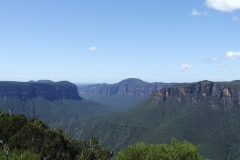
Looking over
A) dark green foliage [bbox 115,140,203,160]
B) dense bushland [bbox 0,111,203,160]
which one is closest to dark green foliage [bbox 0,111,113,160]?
dense bushland [bbox 0,111,203,160]

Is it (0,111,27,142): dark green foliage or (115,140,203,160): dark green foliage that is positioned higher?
(0,111,27,142): dark green foliage

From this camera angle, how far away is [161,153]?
38.4 metres

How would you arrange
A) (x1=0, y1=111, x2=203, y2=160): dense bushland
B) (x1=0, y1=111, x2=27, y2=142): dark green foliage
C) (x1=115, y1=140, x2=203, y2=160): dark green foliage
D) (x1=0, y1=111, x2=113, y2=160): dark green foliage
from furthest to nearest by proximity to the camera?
(x1=115, y1=140, x2=203, y2=160): dark green foliage < (x1=0, y1=111, x2=27, y2=142): dark green foliage < (x1=0, y1=111, x2=203, y2=160): dense bushland < (x1=0, y1=111, x2=113, y2=160): dark green foliage

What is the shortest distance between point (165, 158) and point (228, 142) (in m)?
160

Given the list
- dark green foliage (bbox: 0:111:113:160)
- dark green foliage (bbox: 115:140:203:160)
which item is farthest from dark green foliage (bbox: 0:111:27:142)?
dark green foliage (bbox: 115:140:203:160)

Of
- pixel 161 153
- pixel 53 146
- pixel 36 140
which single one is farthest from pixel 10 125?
pixel 161 153

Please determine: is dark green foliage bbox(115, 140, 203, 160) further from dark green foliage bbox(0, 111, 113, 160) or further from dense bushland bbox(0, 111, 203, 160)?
dark green foliage bbox(0, 111, 113, 160)

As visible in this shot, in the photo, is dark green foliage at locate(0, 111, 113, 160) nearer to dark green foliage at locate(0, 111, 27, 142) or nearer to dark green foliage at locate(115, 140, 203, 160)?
dark green foliage at locate(0, 111, 27, 142)

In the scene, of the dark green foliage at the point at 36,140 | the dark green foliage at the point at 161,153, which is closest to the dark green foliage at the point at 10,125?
the dark green foliage at the point at 36,140

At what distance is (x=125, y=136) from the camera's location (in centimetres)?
19900

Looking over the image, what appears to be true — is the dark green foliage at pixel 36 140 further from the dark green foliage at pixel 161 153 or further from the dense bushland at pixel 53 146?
the dark green foliage at pixel 161 153

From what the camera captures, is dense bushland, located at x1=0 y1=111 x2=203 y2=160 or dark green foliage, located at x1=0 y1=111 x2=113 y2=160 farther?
dense bushland, located at x1=0 y1=111 x2=203 y2=160

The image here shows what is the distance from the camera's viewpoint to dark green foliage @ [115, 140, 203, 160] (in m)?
37.6

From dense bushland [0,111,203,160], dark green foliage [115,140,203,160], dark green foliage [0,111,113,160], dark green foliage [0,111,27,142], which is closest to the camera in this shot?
dark green foliage [0,111,113,160]
